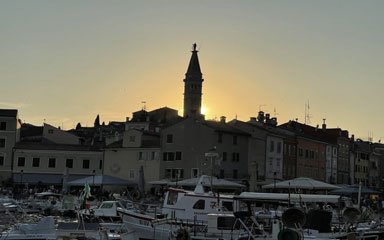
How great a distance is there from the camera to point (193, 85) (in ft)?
428

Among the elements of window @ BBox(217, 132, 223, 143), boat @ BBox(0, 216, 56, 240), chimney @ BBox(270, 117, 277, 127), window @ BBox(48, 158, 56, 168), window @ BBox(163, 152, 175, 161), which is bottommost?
boat @ BBox(0, 216, 56, 240)

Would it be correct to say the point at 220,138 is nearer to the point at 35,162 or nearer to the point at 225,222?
the point at 35,162

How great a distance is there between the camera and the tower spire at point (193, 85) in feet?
427

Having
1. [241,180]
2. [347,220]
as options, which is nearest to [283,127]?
[241,180]

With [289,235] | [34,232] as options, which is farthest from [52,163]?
[289,235]

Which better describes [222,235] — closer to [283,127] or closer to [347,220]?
[347,220]

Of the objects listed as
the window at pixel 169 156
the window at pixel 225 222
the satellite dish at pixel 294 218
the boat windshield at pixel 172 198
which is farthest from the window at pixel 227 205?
the window at pixel 169 156

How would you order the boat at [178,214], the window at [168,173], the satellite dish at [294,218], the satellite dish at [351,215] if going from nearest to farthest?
1. the satellite dish at [294,218]
2. the satellite dish at [351,215]
3. the boat at [178,214]
4. the window at [168,173]

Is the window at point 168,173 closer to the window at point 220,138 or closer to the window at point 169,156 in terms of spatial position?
the window at point 169,156

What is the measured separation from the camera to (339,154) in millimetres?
97812

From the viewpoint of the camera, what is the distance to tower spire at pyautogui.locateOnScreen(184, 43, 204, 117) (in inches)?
5118

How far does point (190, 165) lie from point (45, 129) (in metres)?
25.7

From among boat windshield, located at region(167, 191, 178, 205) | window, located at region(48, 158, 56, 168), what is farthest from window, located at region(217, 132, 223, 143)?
boat windshield, located at region(167, 191, 178, 205)

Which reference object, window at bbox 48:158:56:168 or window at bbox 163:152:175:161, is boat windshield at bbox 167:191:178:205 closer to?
window at bbox 163:152:175:161
